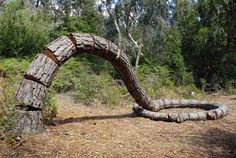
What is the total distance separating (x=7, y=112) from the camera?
16.3 ft

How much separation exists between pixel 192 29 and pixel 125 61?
35.6 feet

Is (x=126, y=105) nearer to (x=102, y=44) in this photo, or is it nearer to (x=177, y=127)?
(x=177, y=127)

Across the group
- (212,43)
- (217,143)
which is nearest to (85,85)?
(217,143)

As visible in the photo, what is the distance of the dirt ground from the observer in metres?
4.95

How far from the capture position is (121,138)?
5867 millimetres

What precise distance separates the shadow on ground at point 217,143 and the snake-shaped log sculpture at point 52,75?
81 cm

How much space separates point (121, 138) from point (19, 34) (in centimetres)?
807

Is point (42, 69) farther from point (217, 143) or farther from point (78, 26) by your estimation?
point (78, 26)

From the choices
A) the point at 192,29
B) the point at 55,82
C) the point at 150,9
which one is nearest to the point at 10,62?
the point at 55,82

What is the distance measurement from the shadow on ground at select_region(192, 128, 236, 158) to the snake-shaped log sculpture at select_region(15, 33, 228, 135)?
32.1 inches

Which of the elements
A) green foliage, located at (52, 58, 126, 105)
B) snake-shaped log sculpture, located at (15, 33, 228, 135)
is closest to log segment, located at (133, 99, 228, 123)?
snake-shaped log sculpture, located at (15, 33, 228, 135)

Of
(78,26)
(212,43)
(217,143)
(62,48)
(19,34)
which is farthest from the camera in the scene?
(78,26)

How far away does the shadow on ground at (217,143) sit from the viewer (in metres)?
5.66

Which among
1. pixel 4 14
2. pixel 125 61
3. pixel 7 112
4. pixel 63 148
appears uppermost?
pixel 4 14
